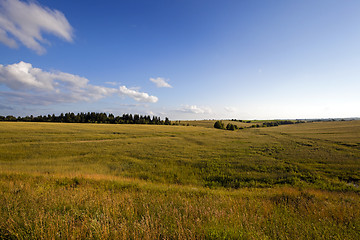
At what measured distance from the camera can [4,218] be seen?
386 cm

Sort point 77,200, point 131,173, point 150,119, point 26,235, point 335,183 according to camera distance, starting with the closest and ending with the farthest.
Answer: point 26,235 → point 77,200 → point 335,183 → point 131,173 → point 150,119

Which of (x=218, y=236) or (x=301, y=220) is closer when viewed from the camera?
(x=218, y=236)

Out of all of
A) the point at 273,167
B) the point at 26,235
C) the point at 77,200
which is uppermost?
the point at 26,235

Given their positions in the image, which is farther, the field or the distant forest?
the distant forest

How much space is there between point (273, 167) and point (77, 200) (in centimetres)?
1942

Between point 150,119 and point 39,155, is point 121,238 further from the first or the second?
point 150,119

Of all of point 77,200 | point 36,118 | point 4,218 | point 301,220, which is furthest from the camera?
point 36,118

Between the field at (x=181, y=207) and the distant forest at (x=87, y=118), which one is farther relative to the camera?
the distant forest at (x=87, y=118)

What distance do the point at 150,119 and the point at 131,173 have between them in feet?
356

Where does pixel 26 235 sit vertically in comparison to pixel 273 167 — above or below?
above

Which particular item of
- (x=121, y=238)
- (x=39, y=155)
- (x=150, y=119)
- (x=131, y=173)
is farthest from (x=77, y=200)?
(x=150, y=119)

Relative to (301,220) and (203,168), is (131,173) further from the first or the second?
(301,220)

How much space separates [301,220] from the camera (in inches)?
195

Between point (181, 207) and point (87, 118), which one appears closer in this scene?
point (181, 207)
